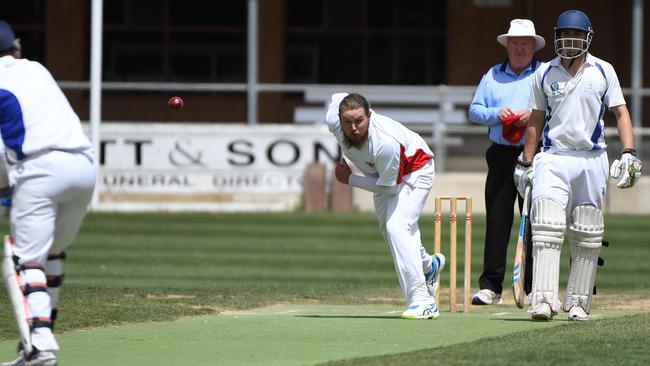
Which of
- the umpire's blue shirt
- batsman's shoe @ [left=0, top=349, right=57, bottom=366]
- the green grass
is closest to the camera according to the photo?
batsman's shoe @ [left=0, top=349, right=57, bottom=366]

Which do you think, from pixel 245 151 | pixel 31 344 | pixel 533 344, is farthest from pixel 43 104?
pixel 245 151

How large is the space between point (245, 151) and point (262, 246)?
11.9ft

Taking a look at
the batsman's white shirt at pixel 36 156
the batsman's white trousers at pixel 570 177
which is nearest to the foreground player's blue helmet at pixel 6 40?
the batsman's white shirt at pixel 36 156

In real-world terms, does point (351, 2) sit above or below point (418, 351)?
above

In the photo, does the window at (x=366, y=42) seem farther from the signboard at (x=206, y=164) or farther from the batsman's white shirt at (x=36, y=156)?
the batsman's white shirt at (x=36, y=156)

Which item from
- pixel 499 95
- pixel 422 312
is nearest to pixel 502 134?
pixel 499 95

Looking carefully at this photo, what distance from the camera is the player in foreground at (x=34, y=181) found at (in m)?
7.14

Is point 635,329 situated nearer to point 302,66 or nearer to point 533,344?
point 533,344

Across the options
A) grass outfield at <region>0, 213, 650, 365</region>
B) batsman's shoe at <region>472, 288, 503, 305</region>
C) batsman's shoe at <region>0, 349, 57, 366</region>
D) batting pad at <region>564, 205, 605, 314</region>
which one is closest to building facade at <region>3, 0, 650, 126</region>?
grass outfield at <region>0, 213, 650, 365</region>

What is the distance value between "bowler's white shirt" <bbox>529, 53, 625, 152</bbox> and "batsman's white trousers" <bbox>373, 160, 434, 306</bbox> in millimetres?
950

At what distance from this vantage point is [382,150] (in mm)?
9602

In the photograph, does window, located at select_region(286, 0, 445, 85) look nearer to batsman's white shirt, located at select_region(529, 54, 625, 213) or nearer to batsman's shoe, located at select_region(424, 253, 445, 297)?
batsman's shoe, located at select_region(424, 253, 445, 297)

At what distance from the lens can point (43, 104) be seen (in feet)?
23.8

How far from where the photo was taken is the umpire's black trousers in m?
11.3
